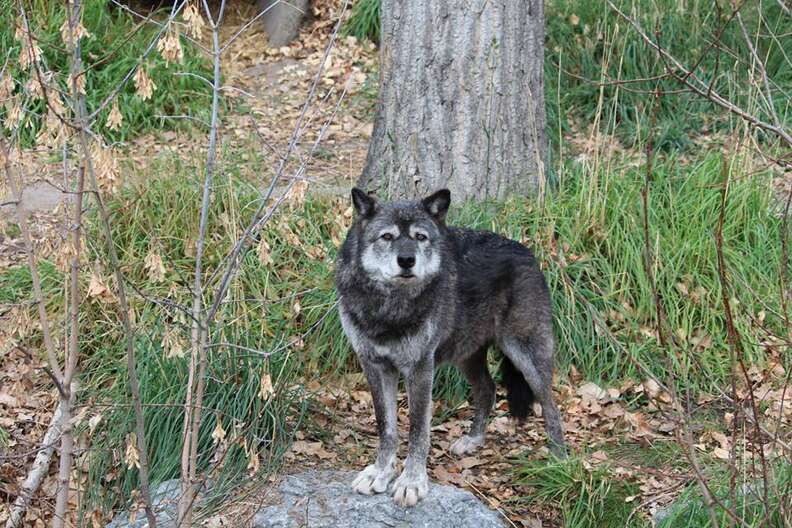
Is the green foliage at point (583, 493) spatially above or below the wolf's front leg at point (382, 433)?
below

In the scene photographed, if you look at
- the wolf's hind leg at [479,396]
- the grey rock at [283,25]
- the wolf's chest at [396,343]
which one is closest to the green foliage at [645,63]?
the grey rock at [283,25]

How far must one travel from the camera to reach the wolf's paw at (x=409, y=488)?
5.15 metres

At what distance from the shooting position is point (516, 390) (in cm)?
598

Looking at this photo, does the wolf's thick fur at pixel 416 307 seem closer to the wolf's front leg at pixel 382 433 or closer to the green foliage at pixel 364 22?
the wolf's front leg at pixel 382 433

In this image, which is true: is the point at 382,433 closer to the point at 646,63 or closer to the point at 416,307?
the point at 416,307

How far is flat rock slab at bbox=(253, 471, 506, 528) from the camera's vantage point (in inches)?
200

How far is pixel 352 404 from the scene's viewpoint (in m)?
6.49

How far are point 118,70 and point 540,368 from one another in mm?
6138

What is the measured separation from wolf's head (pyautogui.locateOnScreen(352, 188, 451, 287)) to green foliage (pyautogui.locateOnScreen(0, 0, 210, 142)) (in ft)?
14.5

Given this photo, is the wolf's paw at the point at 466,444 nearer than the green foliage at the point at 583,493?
No

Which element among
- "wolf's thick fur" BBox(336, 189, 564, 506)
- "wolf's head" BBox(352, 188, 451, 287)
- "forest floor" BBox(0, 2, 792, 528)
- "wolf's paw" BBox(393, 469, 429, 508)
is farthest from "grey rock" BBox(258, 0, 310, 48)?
"wolf's paw" BBox(393, 469, 429, 508)

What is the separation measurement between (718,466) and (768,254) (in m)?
2.55

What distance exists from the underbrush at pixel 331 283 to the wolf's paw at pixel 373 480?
2.00 feet

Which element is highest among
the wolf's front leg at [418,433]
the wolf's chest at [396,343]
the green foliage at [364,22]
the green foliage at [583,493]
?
the green foliage at [364,22]
